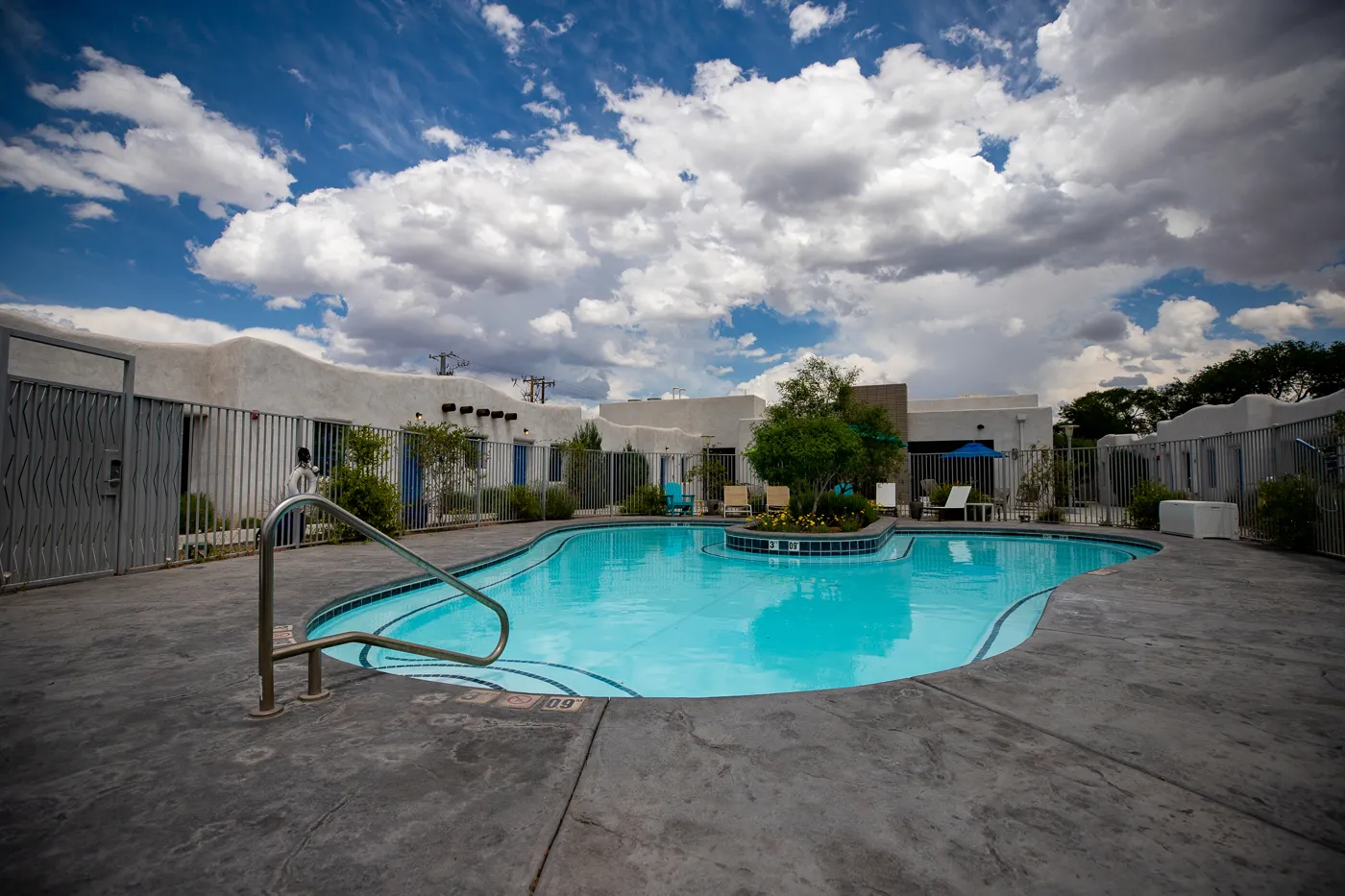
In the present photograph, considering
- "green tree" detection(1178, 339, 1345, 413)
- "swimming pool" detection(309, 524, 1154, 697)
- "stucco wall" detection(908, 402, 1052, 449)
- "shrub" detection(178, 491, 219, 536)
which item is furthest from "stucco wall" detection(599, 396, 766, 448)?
"green tree" detection(1178, 339, 1345, 413)

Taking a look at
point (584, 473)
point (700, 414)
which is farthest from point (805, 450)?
point (700, 414)

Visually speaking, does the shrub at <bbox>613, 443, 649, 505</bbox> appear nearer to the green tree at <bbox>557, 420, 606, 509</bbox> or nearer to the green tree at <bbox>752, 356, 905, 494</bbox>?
the green tree at <bbox>557, 420, 606, 509</bbox>

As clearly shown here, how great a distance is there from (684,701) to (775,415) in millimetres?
15756

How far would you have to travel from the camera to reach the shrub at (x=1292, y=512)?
8125 mm

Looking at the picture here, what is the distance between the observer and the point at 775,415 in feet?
58.9

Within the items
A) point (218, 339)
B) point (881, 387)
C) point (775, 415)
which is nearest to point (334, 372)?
point (218, 339)

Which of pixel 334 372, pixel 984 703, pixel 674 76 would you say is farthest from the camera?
pixel 334 372

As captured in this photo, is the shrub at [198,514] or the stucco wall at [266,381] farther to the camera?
the stucco wall at [266,381]

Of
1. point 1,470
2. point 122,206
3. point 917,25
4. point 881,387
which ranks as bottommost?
point 1,470

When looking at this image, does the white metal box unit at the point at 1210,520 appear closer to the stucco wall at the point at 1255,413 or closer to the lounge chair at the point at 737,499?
the stucco wall at the point at 1255,413

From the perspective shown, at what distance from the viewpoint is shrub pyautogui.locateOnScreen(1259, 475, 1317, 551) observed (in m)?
8.12

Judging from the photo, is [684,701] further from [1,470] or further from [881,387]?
[881,387]

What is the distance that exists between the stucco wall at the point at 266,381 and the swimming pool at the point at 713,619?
648 centimetres

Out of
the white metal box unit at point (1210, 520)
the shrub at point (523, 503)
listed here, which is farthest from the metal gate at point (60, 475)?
the white metal box unit at point (1210, 520)
